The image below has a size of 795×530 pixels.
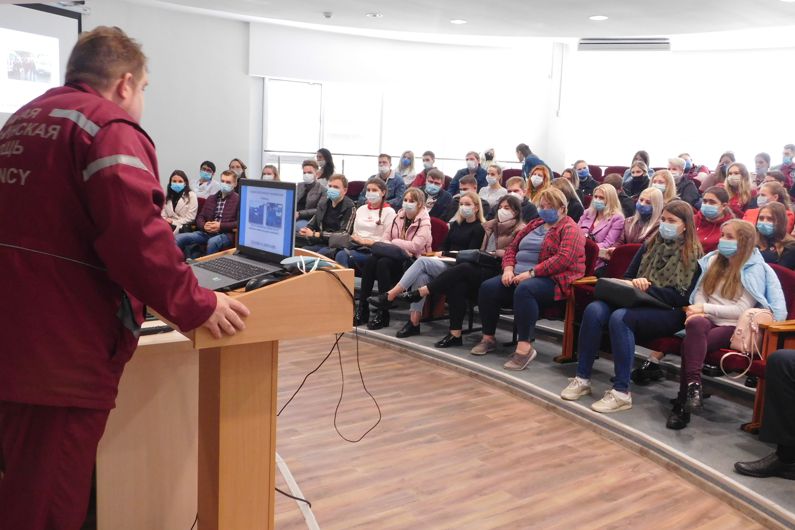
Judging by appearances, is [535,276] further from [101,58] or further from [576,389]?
[101,58]

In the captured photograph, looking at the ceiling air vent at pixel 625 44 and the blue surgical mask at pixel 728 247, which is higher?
the ceiling air vent at pixel 625 44

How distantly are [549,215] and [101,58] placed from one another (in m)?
3.55

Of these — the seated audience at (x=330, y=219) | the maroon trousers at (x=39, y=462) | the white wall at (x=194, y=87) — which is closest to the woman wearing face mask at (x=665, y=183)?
the seated audience at (x=330, y=219)

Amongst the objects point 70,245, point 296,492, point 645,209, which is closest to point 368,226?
point 645,209

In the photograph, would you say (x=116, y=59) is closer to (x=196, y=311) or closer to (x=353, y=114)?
(x=196, y=311)

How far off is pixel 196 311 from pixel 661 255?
326 cm

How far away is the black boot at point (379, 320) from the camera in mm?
5582

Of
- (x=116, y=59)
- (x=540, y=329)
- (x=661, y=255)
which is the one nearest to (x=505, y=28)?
(x=540, y=329)

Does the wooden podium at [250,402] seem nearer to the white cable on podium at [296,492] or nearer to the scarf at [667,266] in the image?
the white cable on podium at [296,492]

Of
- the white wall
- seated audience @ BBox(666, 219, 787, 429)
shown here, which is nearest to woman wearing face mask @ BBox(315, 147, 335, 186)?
the white wall

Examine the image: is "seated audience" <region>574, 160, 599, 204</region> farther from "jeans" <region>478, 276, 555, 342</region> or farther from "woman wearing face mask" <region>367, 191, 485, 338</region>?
"jeans" <region>478, 276, 555, 342</region>

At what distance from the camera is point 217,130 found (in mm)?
10203

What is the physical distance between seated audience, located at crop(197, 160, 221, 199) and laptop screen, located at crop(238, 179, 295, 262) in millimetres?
6664

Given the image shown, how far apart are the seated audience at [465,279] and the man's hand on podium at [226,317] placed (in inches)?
136
